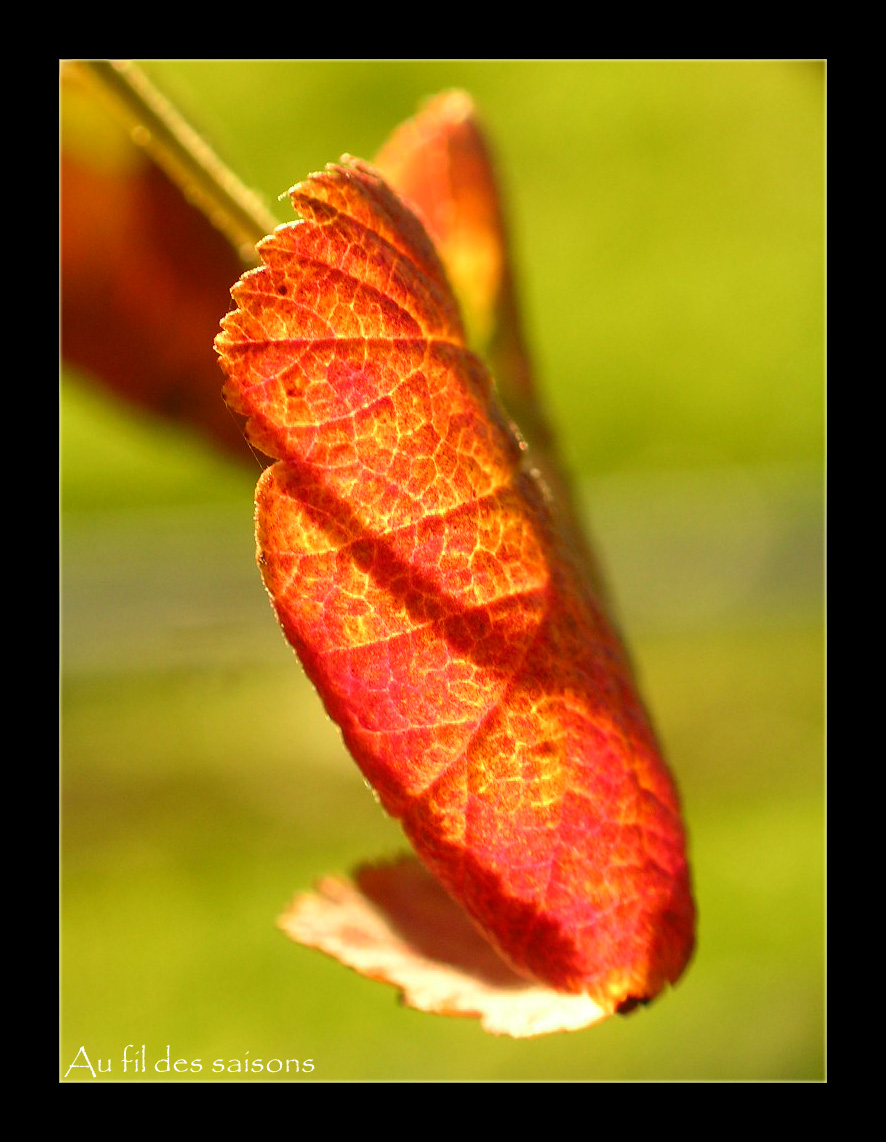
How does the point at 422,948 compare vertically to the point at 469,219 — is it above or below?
below

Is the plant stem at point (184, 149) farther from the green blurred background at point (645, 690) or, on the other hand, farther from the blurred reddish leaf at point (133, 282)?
the green blurred background at point (645, 690)

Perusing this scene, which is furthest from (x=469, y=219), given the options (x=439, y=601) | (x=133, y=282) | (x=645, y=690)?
(x=645, y=690)

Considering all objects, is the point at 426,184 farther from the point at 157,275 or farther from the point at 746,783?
the point at 746,783

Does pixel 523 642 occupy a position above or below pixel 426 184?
below

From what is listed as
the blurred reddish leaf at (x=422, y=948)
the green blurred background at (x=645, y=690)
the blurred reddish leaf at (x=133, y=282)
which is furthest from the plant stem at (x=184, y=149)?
the green blurred background at (x=645, y=690)

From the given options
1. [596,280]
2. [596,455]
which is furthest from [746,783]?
[596,280]

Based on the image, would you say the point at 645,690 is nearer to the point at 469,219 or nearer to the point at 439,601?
the point at 469,219
